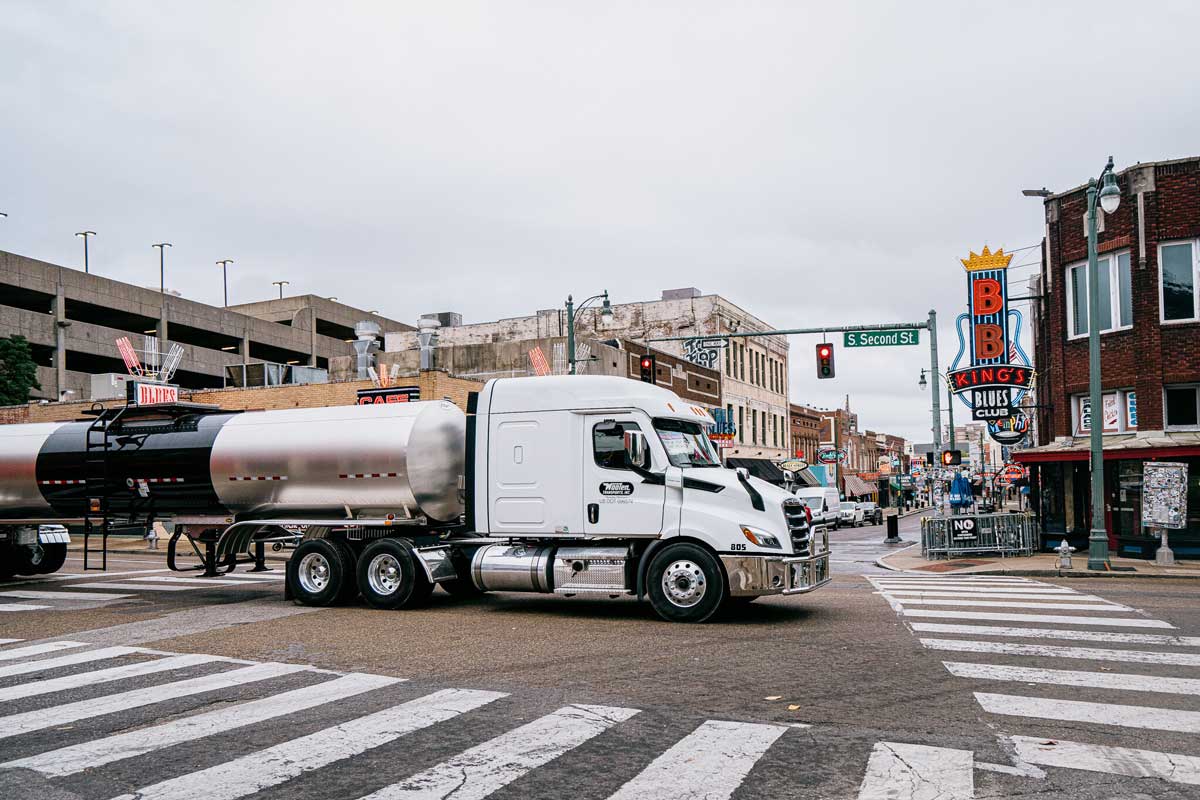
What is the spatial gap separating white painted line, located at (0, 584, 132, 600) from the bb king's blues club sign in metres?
20.6

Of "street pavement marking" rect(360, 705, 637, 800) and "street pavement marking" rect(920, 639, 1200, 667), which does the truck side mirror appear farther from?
"street pavement marking" rect(360, 705, 637, 800)

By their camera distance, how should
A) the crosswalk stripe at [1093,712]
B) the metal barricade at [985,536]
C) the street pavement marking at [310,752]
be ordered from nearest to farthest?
the street pavement marking at [310,752] < the crosswalk stripe at [1093,712] < the metal barricade at [985,536]

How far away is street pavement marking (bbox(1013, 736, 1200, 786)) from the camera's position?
5.86 metres

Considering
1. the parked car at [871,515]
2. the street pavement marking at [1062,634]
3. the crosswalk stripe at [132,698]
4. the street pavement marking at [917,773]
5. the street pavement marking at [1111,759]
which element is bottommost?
the parked car at [871,515]


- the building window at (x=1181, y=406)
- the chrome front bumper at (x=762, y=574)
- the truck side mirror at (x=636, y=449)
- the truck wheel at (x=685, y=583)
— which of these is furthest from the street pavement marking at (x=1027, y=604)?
the building window at (x=1181, y=406)

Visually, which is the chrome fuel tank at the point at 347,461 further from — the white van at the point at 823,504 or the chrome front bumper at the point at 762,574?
the white van at the point at 823,504

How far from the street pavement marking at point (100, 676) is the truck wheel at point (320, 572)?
3761 mm

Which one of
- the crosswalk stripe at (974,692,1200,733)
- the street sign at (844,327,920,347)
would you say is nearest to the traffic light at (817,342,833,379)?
the street sign at (844,327,920,347)

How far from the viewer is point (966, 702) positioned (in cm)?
765

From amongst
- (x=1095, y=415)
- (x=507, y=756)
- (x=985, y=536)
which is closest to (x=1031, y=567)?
(x=985, y=536)

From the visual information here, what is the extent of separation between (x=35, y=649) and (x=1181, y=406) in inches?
940

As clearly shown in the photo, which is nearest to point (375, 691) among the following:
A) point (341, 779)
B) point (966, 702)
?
point (341, 779)

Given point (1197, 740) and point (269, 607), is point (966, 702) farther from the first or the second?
point (269, 607)

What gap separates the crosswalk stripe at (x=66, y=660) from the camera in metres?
9.76
